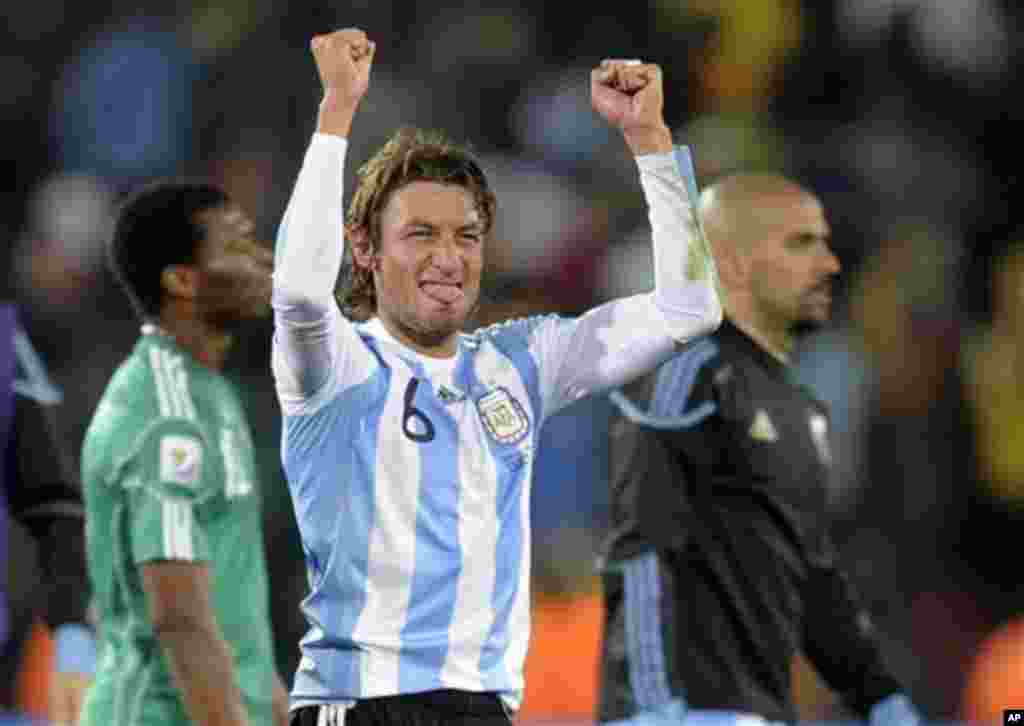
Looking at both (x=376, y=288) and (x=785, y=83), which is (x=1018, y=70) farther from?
(x=376, y=288)

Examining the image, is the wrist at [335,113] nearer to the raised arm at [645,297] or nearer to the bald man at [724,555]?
the raised arm at [645,297]

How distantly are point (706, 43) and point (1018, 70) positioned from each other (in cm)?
146

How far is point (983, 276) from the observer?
1091 centimetres

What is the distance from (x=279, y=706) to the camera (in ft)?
19.3

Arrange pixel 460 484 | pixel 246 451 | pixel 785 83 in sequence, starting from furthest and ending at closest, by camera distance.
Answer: pixel 785 83, pixel 246 451, pixel 460 484

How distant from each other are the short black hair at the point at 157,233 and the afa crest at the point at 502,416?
1.96 m

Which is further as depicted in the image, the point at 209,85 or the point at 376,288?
the point at 209,85

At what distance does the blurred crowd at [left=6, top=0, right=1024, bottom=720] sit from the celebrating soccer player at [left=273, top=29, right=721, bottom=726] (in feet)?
17.6

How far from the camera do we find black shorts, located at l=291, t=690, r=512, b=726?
167 inches

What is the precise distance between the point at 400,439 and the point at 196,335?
1.94 m

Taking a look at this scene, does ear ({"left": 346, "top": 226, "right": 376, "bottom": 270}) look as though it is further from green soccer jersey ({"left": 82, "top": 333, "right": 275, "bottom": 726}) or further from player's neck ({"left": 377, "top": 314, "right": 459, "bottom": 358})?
green soccer jersey ({"left": 82, "top": 333, "right": 275, "bottom": 726})

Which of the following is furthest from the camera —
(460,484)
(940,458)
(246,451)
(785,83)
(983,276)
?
(785,83)

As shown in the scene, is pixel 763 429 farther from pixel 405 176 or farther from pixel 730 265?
pixel 405 176

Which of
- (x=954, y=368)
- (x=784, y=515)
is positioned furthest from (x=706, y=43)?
(x=784, y=515)
